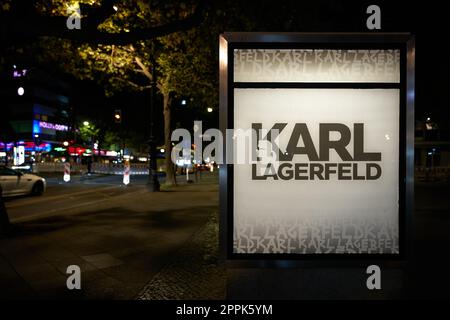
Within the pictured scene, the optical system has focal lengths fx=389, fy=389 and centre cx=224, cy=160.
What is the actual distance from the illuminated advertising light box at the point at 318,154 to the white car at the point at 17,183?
1289cm

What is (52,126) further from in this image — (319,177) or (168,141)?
(319,177)

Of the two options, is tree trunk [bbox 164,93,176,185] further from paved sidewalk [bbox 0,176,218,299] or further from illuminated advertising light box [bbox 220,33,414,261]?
illuminated advertising light box [bbox 220,33,414,261]

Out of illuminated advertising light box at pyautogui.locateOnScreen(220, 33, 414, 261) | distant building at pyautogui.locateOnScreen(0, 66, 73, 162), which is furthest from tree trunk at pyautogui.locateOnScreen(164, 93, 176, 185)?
distant building at pyautogui.locateOnScreen(0, 66, 73, 162)

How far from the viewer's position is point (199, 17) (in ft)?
25.9

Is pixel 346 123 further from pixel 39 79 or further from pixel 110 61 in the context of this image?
pixel 39 79

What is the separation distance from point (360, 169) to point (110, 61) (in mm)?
14467

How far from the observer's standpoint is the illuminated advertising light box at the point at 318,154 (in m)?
4.30

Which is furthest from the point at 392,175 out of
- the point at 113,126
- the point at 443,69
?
the point at 113,126

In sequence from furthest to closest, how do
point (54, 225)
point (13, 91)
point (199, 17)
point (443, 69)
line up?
point (13, 91) < point (443, 69) < point (54, 225) < point (199, 17)

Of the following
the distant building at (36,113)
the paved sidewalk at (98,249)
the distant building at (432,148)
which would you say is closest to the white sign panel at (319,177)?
the paved sidewalk at (98,249)

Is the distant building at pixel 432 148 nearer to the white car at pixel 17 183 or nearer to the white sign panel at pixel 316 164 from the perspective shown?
the white car at pixel 17 183

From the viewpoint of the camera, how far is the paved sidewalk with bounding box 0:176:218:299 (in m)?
5.29

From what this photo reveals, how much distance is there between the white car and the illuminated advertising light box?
1289 cm

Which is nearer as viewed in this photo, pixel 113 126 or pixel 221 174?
→ pixel 221 174
